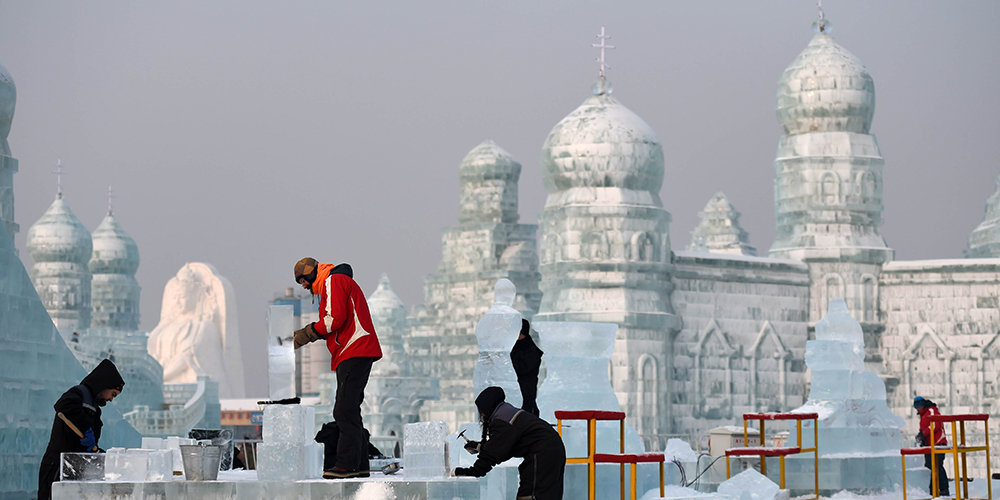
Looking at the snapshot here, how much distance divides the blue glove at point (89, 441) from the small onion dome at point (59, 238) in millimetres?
39229

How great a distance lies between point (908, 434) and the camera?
3431 centimetres

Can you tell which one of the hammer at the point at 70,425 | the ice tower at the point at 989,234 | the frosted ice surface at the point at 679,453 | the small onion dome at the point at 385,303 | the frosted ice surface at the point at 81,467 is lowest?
the frosted ice surface at the point at 679,453

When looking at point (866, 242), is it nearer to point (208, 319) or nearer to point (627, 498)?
point (627, 498)

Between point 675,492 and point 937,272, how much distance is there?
2008 centimetres

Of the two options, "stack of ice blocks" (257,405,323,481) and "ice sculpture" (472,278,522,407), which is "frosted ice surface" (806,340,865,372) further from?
"stack of ice blocks" (257,405,323,481)

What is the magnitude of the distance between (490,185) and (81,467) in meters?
34.2

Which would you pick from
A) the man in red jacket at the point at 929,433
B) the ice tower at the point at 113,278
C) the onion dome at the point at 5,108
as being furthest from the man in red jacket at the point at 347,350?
the ice tower at the point at 113,278

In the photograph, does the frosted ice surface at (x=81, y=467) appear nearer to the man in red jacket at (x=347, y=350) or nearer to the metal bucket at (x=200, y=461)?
the metal bucket at (x=200, y=461)

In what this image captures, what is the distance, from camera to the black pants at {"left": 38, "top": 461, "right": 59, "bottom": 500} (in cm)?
1138

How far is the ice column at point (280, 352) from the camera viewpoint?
37.8 ft

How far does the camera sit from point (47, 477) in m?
11.5

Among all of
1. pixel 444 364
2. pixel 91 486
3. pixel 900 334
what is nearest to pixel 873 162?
pixel 900 334

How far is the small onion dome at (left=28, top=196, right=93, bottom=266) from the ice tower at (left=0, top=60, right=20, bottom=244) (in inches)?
1032

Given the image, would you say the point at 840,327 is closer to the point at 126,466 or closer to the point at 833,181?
the point at 126,466
